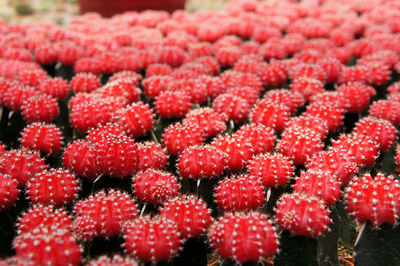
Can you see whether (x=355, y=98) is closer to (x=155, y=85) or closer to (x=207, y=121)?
(x=207, y=121)

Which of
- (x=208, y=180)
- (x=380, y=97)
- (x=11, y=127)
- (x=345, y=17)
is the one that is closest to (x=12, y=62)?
(x=11, y=127)

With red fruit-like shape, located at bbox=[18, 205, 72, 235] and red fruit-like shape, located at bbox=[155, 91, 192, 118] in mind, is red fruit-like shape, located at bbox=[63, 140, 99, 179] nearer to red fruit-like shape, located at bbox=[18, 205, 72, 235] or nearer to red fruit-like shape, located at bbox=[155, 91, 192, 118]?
red fruit-like shape, located at bbox=[18, 205, 72, 235]

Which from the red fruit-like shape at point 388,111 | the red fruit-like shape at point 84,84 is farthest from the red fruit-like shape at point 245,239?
the red fruit-like shape at point 84,84

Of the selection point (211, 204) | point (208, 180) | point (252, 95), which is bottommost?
point (211, 204)

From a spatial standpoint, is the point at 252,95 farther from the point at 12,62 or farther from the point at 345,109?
the point at 12,62

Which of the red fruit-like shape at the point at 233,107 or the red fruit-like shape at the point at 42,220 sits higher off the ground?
the red fruit-like shape at the point at 233,107

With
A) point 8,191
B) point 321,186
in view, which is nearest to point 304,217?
point 321,186

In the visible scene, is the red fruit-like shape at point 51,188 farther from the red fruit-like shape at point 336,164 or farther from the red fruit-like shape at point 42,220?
the red fruit-like shape at point 336,164
